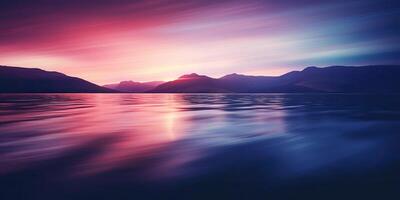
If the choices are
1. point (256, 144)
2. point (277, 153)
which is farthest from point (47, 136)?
point (277, 153)

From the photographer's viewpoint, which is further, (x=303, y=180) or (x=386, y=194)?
(x=303, y=180)

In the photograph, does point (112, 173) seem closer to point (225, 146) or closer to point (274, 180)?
point (274, 180)

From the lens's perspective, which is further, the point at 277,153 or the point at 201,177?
the point at 277,153

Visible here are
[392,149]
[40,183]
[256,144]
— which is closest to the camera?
[40,183]

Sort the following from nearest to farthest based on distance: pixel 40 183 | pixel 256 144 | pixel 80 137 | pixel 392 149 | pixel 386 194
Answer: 1. pixel 386 194
2. pixel 40 183
3. pixel 392 149
4. pixel 256 144
5. pixel 80 137

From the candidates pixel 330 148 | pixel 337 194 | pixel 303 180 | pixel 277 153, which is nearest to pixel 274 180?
pixel 303 180

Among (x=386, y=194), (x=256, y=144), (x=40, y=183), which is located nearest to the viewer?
(x=386, y=194)

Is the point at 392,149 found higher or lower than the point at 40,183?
lower

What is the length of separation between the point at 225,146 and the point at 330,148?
13.0 feet

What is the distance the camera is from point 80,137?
1386cm

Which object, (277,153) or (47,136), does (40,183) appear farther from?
(47,136)

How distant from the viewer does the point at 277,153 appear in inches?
409

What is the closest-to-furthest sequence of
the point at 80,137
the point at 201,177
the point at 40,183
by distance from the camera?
the point at 40,183, the point at 201,177, the point at 80,137

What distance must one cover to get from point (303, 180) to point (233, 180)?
1.66 metres
